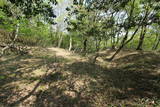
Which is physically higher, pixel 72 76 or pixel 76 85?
pixel 72 76

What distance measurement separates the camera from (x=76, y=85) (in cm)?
781

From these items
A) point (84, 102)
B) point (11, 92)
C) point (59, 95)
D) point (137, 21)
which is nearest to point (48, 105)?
point (59, 95)

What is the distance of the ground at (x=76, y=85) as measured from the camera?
6.30m

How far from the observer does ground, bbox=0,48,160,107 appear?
6297 mm

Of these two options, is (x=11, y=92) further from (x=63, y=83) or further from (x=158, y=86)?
(x=158, y=86)

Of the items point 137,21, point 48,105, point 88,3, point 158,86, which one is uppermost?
point 88,3

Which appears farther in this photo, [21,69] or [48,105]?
[21,69]

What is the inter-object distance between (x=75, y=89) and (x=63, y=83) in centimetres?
91

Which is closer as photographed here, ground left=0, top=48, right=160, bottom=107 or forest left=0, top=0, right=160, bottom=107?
forest left=0, top=0, right=160, bottom=107

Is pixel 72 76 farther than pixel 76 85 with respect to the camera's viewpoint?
Yes

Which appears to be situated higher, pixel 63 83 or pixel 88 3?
pixel 88 3

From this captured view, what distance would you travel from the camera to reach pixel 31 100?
20.6 feet

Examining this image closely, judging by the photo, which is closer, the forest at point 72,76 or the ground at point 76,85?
the forest at point 72,76

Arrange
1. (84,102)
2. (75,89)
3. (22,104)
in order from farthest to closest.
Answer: (75,89) < (84,102) < (22,104)
